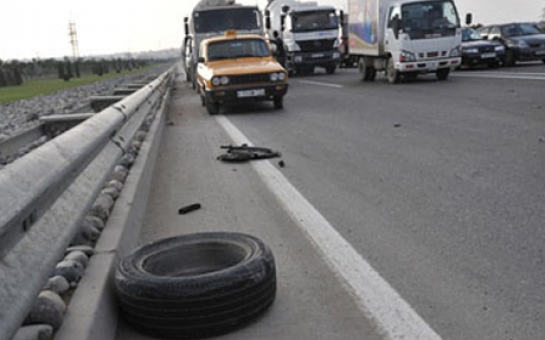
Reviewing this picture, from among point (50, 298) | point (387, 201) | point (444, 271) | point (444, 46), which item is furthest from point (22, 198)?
point (444, 46)

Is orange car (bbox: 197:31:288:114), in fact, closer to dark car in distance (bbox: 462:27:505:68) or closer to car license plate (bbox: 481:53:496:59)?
dark car in distance (bbox: 462:27:505:68)

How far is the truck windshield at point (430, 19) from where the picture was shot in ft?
65.8

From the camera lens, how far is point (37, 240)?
2.51 metres

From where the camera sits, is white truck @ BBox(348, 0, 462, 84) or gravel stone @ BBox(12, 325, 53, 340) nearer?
gravel stone @ BBox(12, 325, 53, 340)

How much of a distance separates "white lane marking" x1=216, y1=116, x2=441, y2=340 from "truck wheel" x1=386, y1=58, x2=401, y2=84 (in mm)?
16129

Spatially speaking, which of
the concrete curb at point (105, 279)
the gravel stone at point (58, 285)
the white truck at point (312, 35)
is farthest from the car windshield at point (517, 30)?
the gravel stone at point (58, 285)

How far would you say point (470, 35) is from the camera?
2830 cm

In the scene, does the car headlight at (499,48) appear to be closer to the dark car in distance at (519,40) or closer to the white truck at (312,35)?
the dark car in distance at (519,40)

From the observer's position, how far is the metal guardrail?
2.12m

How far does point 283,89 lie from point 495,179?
30.0 ft

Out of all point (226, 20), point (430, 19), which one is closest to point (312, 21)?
point (226, 20)

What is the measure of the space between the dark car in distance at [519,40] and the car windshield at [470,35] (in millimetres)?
490

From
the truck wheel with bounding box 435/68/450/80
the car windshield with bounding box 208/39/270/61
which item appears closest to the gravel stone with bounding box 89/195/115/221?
the car windshield with bounding box 208/39/270/61

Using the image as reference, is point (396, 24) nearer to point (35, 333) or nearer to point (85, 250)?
point (85, 250)
